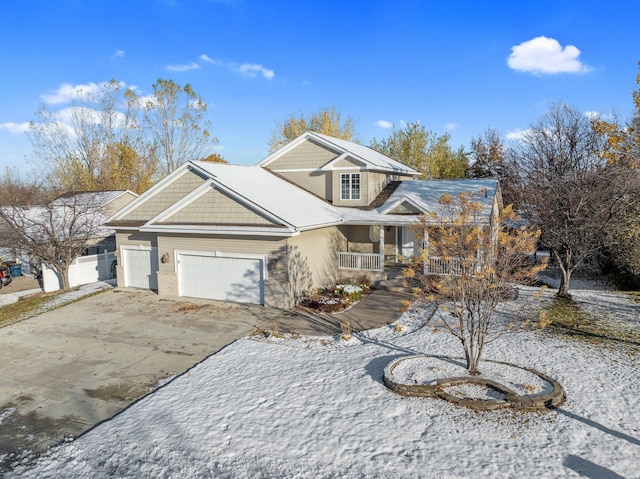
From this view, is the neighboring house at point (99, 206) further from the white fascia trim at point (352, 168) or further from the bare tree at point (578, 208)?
the bare tree at point (578, 208)

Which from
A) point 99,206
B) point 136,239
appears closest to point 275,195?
point 136,239

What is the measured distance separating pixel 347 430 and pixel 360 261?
11131 millimetres

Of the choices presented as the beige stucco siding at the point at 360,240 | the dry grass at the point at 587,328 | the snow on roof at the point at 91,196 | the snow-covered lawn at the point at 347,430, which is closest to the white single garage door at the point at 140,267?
the snow on roof at the point at 91,196

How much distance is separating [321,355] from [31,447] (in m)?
6.12

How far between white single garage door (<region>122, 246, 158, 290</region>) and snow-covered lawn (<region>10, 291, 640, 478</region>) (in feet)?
31.7

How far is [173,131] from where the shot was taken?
3944cm

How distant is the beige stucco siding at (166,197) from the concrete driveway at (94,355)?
12.2 feet

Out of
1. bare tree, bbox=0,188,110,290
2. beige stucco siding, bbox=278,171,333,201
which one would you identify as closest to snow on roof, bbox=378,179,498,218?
beige stucco siding, bbox=278,171,333,201

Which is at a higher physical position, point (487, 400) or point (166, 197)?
point (166, 197)

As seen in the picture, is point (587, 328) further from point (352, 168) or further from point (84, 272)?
point (84, 272)

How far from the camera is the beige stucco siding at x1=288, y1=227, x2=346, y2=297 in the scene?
15209 mm

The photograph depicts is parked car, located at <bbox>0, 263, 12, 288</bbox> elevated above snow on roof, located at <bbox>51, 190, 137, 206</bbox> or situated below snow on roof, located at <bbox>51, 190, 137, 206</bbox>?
below

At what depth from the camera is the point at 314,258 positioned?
16562 mm

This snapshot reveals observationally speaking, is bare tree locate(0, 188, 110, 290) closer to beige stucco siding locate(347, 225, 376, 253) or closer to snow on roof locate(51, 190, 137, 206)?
snow on roof locate(51, 190, 137, 206)
